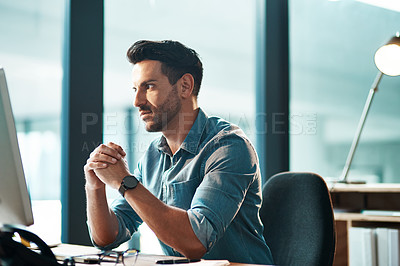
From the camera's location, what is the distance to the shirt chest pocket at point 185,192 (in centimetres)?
153

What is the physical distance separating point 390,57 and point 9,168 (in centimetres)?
216

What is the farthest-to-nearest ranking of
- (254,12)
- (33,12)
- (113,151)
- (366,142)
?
(254,12) → (366,142) → (33,12) → (113,151)

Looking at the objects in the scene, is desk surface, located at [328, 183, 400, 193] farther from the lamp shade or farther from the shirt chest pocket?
the shirt chest pocket

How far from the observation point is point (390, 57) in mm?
2549

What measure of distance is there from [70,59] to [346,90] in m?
1.90

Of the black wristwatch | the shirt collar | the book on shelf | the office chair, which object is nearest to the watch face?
the black wristwatch

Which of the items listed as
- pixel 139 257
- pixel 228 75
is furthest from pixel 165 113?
pixel 228 75

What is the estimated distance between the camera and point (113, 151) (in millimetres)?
1372

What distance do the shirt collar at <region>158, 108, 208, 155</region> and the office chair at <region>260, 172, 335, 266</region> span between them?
0.38m

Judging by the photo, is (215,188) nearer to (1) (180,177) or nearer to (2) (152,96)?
(1) (180,177)

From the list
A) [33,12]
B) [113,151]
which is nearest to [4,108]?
[113,151]

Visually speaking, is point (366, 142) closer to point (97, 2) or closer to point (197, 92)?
point (197, 92)

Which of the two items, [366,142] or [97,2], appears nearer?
[97,2]

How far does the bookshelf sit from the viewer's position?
8.41ft
